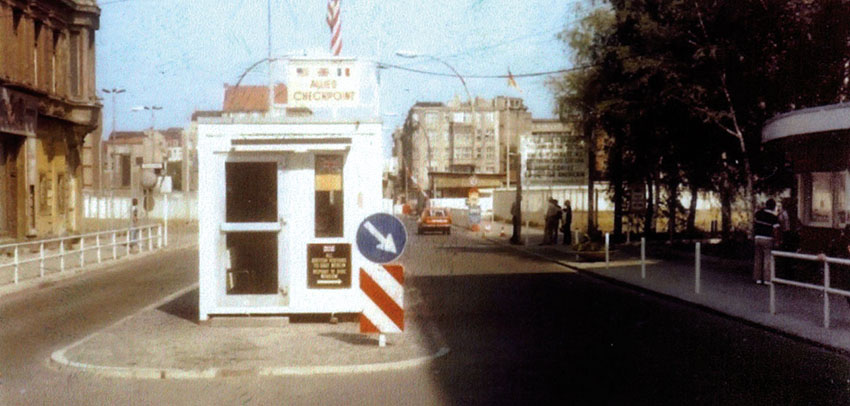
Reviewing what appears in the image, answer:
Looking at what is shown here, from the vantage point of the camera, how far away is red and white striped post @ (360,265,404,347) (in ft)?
37.2

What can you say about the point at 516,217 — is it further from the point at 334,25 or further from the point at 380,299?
the point at 380,299

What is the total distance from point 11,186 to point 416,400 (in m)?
27.4

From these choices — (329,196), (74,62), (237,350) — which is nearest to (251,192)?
(329,196)

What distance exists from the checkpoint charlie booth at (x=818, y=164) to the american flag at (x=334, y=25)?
8.68 meters

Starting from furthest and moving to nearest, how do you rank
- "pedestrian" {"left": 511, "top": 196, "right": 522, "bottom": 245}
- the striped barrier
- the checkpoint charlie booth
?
1. "pedestrian" {"left": 511, "top": 196, "right": 522, "bottom": 245}
2. the checkpoint charlie booth
3. the striped barrier

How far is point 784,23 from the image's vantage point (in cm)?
2289

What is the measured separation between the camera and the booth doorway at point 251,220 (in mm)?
13234

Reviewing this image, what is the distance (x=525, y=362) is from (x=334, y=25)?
10317mm

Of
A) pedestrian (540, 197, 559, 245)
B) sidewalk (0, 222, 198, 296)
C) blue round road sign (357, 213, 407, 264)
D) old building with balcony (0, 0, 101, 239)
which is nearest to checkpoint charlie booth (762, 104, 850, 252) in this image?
blue round road sign (357, 213, 407, 264)

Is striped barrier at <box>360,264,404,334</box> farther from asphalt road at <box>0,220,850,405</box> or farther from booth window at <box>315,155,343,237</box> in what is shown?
booth window at <box>315,155,343,237</box>

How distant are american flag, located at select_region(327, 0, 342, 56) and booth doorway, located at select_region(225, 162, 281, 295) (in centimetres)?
552

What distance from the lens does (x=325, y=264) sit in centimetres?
1330

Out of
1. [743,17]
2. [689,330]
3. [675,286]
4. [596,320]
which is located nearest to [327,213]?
[596,320]

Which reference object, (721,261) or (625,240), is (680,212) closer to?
(625,240)
